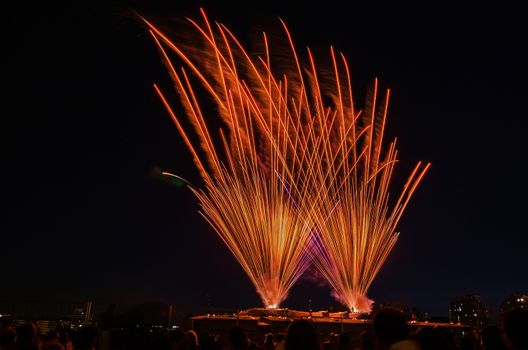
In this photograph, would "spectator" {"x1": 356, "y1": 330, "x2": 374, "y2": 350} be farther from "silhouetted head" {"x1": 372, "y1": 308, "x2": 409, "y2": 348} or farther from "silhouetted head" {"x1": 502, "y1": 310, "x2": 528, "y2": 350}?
"silhouetted head" {"x1": 502, "y1": 310, "x2": 528, "y2": 350}

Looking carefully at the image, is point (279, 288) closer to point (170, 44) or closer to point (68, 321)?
point (68, 321)

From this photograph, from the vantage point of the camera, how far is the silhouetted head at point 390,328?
4.28m

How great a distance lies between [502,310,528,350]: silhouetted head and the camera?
386cm

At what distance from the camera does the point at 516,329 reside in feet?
12.7

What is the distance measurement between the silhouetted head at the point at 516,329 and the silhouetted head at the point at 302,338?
5.92 feet

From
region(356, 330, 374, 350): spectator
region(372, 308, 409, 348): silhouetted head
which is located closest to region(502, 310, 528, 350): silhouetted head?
region(372, 308, 409, 348): silhouetted head

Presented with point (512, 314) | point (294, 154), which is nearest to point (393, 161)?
point (294, 154)


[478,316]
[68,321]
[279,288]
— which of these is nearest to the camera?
[68,321]

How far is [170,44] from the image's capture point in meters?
23.8

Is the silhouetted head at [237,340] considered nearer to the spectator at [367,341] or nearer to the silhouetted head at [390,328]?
the spectator at [367,341]

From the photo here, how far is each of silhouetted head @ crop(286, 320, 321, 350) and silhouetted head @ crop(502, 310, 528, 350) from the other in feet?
5.92

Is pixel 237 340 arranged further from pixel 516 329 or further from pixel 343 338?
pixel 516 329

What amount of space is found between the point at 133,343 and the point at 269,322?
90.6 feet

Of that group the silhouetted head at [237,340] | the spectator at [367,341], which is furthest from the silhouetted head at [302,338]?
the spectator at [367,341]
